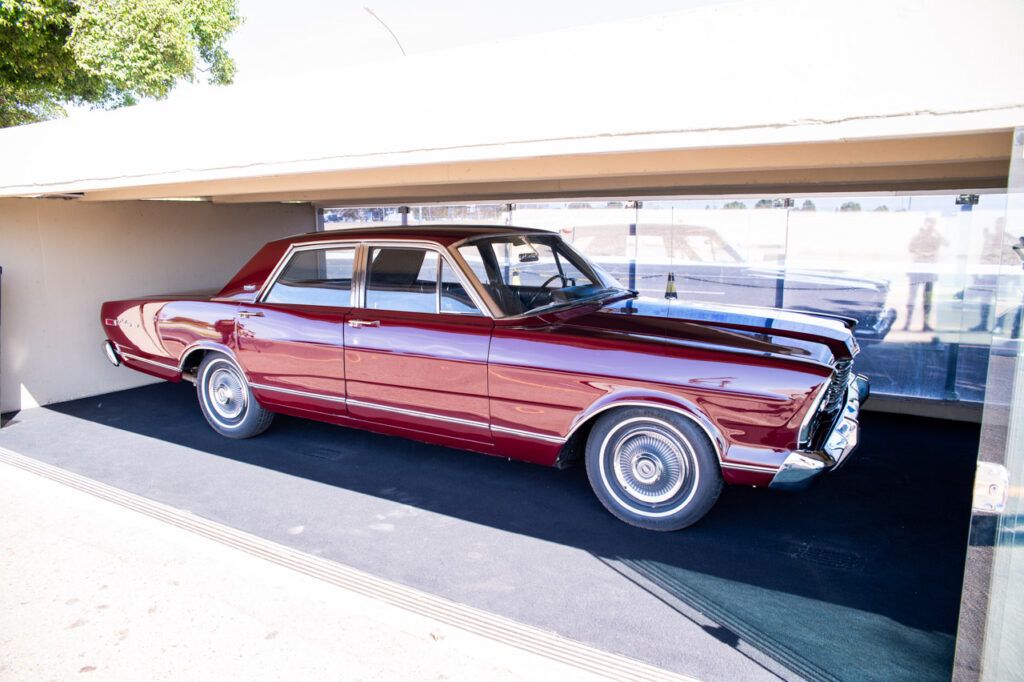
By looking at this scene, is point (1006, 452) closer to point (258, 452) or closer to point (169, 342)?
point (258, 452)

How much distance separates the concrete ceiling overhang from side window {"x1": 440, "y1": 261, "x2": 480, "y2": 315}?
693 mm

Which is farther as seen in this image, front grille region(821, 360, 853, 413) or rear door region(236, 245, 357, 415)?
rear door region(236, 245, 357, 415)

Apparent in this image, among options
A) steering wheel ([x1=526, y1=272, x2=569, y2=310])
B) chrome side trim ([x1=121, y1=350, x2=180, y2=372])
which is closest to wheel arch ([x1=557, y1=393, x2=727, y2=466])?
steering wheel ([x1=526, y1=272, x2=569, y2=310])

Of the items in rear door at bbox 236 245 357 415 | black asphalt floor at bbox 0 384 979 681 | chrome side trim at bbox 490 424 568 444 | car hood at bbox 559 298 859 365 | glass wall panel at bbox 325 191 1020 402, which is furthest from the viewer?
glass wall panel at bbox 325 191 1020 402

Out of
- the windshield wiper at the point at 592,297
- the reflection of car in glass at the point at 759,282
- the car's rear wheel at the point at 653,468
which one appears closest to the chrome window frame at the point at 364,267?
the windshield wiper at the point at 592,297

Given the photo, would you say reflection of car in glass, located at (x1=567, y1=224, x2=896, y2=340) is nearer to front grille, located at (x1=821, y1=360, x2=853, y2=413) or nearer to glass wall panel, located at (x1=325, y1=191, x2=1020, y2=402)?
glass wall panel, located at (x1=325, y1=191, x2=1020, y2=402)

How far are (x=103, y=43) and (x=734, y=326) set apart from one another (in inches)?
680

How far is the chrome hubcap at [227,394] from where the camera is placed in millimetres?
5184

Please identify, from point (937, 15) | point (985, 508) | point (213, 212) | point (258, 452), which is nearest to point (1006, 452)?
point (985, 508)

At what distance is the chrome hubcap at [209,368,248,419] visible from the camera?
204 inches

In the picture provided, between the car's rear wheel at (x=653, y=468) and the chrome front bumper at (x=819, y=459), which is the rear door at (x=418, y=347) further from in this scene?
the chrome front bumper at (x=819, y=459)

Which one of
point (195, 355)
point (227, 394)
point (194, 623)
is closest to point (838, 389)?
point (194, 623)

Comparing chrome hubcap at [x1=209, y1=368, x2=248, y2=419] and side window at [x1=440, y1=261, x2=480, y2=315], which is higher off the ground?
side window at [x1=440, y1=261, x2=480, y2=315]

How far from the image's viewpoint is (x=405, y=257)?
4.41 metres
